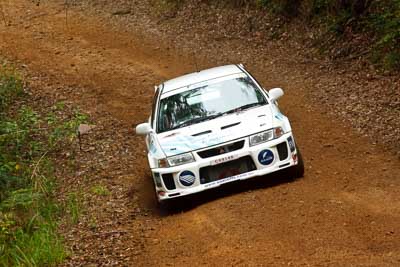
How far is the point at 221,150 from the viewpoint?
8492mm

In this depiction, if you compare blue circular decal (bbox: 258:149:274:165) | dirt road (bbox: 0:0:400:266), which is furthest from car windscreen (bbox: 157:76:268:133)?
dirt road (bbox: 0:0:400:266)

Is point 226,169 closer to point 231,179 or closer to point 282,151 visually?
point 231,179

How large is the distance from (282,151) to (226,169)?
0.73 m

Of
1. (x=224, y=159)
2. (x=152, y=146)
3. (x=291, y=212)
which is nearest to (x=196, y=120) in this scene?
(x=152, y=146)

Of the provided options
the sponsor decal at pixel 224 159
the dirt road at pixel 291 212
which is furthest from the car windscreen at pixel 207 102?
the dirt road at pixel 291 212

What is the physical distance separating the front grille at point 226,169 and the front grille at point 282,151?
0.36 metres

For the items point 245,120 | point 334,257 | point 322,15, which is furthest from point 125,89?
point 334,257

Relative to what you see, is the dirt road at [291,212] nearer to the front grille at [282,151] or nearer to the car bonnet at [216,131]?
the front grille at [282,151]

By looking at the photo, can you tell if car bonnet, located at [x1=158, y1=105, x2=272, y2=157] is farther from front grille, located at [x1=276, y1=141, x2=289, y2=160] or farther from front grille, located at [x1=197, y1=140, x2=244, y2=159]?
front grille, located at [x1=276, y1=141, x2=289, y2=160]

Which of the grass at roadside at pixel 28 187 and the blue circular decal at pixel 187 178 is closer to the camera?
the grass at roadside at pixel 28 187

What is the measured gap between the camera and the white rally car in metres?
8.49

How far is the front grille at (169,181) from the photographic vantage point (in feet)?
28.2

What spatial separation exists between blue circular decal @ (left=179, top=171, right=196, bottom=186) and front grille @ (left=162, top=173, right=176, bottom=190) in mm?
127

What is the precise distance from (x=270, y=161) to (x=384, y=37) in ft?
21.7
